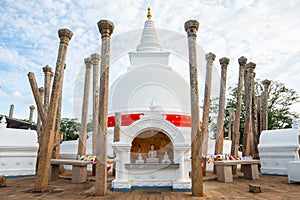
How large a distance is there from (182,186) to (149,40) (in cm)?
1229

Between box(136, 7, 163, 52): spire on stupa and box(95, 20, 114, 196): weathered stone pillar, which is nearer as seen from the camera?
box(95, 20, 114, 196): weathered stone pillar

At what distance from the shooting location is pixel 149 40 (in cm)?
1633

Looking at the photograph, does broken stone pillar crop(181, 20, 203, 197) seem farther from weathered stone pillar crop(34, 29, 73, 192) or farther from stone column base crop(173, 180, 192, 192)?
weathered stone pillar crop(34, 29, 73, 192)

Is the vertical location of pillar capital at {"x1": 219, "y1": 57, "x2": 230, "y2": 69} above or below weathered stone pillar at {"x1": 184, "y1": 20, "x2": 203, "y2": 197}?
above

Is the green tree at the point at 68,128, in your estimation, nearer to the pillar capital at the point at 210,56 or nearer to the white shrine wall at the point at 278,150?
the pillar capital at the point at 210,56

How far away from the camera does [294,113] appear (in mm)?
19125

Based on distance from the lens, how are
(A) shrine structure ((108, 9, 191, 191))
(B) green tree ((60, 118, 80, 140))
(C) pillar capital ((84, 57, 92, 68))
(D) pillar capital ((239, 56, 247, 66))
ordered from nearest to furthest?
(A) shrine structure ((108, 9, 191, 191))
(D) pillar capital ((239, 56, 247, 66))
(C) pillar capital ((84, 57, 92, 68))
(B) green tree ((60, 118, 80, 140))

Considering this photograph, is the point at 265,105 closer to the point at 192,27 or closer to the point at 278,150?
the point at 278,150

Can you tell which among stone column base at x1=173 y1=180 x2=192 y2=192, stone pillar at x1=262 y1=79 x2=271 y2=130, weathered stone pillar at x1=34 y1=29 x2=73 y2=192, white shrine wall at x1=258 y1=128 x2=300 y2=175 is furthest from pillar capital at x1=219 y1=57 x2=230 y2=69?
weathered stone pillar at x1=34 y1=29 x2=73 y2=192

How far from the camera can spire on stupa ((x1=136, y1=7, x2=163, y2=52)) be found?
16031 mm

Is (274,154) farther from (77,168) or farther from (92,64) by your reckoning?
(92,64)

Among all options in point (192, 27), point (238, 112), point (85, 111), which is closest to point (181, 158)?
point (192, 27)

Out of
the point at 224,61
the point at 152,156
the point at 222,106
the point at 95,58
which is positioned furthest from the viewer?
the point at 95,58

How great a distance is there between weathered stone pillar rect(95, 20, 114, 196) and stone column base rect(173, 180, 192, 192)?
180 centimetres
